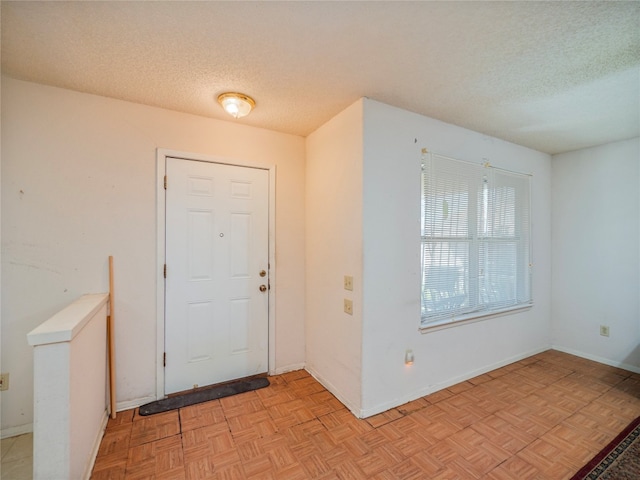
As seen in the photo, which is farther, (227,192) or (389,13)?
(227,192)

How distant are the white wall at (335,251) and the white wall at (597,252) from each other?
3.05 metres

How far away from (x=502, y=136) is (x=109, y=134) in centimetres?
371

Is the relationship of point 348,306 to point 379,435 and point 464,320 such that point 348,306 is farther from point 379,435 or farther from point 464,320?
point 464,320

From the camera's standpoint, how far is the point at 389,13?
139 centimetres

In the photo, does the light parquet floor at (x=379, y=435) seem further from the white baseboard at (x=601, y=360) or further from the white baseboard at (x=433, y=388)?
the white baseboard at (x=601, y=360)

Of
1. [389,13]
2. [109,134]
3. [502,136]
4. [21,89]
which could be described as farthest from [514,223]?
[21,89]

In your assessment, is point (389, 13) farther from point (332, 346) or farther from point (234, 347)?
point (234, 347)

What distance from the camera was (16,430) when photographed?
1.94 m

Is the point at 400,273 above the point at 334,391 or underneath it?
above

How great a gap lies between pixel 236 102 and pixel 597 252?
13.8 feet

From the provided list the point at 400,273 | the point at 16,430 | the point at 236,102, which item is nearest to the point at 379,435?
the point at 400,273

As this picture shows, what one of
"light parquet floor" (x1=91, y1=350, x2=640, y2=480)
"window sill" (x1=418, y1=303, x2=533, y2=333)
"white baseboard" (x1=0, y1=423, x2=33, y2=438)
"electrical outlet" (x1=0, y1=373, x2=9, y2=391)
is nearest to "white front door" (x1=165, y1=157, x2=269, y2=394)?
"light parquet floor" (x1=91, y1=350, x2=640, y2=480)

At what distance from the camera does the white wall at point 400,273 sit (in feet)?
7.29

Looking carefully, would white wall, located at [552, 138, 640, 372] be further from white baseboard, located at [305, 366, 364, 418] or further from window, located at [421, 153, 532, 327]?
white baseboard, located at [305, 366, 364, 418]
